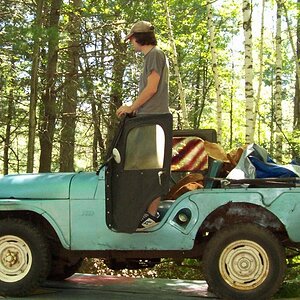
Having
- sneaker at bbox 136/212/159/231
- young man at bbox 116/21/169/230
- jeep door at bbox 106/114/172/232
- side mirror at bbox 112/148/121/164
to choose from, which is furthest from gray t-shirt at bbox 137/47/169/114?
sneaker at bbox 136/212/159/231

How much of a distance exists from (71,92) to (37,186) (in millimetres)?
9685

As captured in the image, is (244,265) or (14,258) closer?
(244,265)

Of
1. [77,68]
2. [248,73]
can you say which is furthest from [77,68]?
[248,73]

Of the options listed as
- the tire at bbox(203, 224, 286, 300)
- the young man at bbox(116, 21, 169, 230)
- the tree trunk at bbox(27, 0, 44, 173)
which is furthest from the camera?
the tree trunk at bbox(27, 0, 44, 173)

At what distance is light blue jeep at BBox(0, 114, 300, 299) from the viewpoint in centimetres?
437

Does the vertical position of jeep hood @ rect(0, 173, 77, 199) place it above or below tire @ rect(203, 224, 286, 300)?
above

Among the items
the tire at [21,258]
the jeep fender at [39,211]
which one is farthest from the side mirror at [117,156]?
the tire at [21,258]

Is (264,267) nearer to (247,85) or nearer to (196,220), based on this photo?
(196,220)

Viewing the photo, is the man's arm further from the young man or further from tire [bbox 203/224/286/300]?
tire [bbox 203/224/286/300]

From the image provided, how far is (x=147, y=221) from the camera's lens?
4.59m

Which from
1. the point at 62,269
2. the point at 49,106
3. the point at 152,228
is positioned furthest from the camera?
the point at 49,106

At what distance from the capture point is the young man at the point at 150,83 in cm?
461

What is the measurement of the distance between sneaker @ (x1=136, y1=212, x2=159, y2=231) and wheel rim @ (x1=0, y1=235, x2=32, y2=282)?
1090 mm

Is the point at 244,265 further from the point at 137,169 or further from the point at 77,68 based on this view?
the point at 77,68
